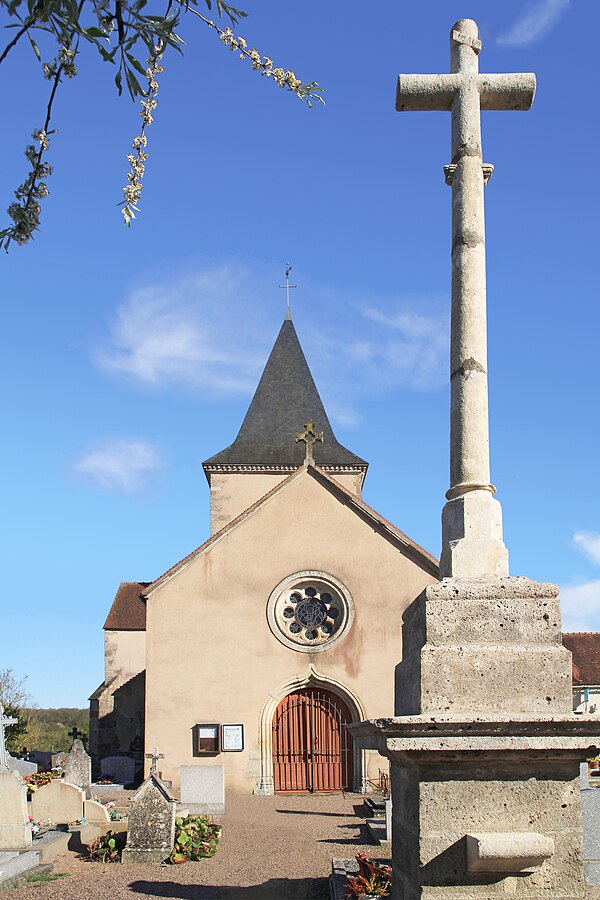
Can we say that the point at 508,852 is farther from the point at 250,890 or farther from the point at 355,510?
the point at 355,510

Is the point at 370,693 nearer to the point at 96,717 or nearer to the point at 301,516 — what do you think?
the point at 301,516

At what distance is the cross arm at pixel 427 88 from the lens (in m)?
5.00

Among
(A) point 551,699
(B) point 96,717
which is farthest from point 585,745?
(B) point 96,717

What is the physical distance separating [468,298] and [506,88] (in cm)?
129

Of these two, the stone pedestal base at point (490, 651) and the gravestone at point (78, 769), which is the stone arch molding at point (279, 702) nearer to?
the gravestone at point (78, 769)

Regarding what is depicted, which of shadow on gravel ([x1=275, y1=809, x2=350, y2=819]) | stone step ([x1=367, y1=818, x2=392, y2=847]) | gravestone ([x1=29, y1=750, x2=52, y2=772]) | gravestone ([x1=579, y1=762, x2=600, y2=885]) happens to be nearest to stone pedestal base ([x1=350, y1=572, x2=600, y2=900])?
gravestone ([x1=579, y1=762, x2=600, y2=885])

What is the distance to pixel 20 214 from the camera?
3057 mm

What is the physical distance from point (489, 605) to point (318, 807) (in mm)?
13462

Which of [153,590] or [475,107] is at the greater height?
[475,107]

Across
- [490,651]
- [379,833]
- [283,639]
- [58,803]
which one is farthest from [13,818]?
[490,651]

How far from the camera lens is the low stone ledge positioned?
12.4 ft

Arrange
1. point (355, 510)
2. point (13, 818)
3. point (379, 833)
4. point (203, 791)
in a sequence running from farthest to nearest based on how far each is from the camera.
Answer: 1. point (355, 510)
2. point (203, 791)
3. point (379, 833)
4. point (13, 818)

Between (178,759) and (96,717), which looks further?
(96,717)

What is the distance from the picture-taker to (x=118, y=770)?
2173cm
